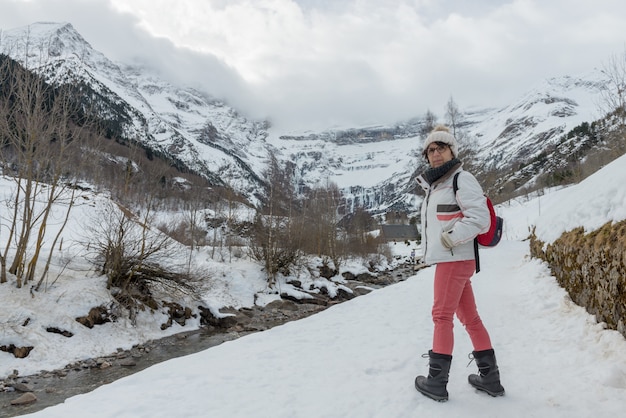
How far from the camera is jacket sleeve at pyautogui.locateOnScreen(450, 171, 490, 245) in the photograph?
9.12 ft

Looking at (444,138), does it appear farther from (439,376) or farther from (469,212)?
(439,376)

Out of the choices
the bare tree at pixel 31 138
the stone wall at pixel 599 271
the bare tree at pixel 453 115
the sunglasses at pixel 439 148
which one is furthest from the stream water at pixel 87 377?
the bare tree at pixel 453 115

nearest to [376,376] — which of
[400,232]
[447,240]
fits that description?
[447,240]

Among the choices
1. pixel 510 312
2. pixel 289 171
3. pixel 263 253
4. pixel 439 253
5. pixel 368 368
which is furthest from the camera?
pixel 289 171

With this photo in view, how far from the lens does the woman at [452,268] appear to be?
9.32 ft

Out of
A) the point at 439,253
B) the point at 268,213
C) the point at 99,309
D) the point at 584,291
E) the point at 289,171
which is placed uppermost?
the point at 289,171

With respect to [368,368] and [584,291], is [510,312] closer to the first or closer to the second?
[584,291]

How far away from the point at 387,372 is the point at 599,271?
294cm

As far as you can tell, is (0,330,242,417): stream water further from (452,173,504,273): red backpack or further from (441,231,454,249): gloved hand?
(452,173,504,273): red backpack

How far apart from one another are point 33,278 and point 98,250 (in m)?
2.32

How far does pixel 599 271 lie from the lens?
170 inches

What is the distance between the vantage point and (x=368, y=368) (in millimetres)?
4016

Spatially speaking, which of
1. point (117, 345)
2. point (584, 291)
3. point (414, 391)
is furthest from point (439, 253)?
point (117, 345)

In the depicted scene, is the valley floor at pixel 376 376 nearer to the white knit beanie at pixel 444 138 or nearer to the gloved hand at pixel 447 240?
the gloved hand at pixel 447 240
